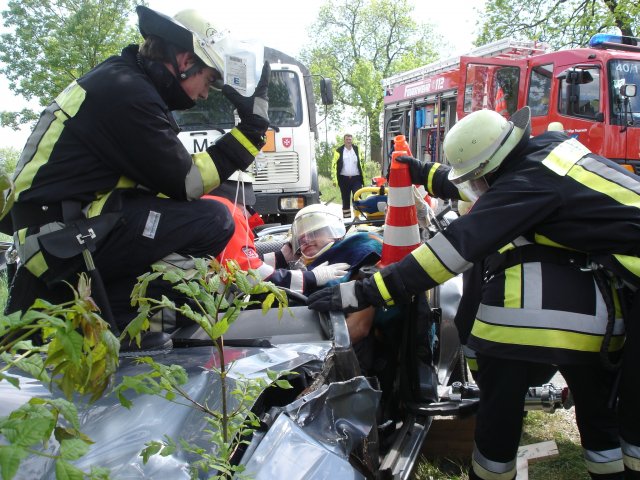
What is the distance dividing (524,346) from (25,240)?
1914 millimetres

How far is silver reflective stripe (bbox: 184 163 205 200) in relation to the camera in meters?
2.09

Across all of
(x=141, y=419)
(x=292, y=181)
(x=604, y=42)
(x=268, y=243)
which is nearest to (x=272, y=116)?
(x=292, y=181)

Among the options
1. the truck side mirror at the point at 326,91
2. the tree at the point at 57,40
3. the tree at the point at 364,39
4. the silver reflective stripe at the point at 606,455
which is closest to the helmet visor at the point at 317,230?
the silver reflective stripe at the point at 606,455

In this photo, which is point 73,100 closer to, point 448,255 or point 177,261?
point 177,261

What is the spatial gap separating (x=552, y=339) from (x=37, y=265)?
1.95 meters

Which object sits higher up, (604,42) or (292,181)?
(604,42)

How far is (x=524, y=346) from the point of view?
226 centimetres

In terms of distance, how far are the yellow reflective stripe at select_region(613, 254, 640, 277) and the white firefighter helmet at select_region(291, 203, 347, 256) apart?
1398 mm

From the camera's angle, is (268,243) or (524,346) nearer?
(524,346)

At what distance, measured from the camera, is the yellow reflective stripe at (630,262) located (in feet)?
7.09

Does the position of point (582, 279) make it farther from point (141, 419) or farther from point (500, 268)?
point (141, 419)

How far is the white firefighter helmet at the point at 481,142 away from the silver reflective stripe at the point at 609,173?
0.92 feet

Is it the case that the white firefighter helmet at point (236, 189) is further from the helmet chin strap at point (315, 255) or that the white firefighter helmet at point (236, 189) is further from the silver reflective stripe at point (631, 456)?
the silver reflective stripe at point (631, 456)

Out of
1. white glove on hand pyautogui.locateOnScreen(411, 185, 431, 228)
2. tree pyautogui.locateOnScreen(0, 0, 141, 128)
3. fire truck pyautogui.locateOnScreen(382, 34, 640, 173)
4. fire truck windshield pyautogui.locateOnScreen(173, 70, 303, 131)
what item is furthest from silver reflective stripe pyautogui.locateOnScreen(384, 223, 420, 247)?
tree pyautogui.locateOnScreen(0, 0, 141, 128)
